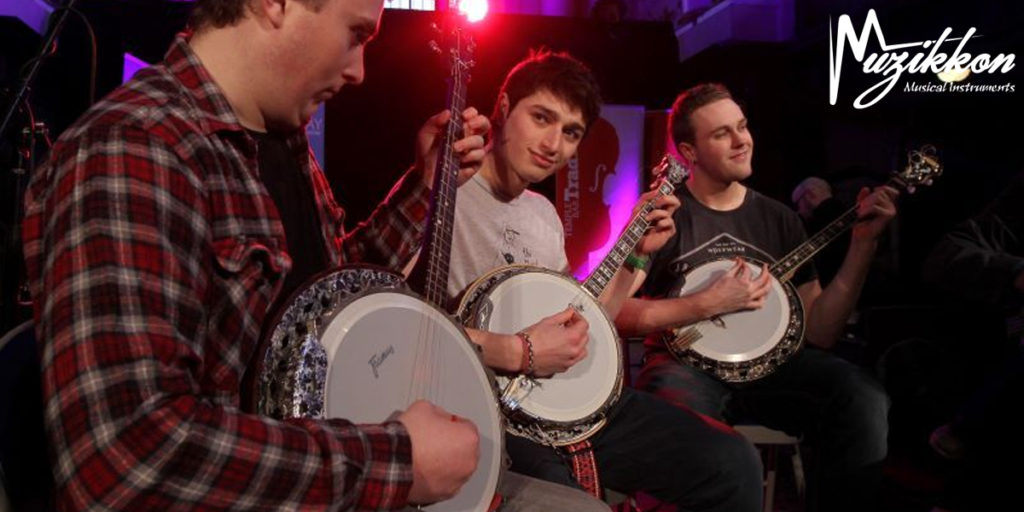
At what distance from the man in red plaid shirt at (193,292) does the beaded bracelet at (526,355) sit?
91cm

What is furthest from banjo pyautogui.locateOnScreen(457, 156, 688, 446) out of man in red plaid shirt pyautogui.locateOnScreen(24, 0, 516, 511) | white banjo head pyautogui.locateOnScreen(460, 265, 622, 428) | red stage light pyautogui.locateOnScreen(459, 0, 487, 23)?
man in red plaid shirt pyautogui.locateOnScreen(24, 0, 516, 511)

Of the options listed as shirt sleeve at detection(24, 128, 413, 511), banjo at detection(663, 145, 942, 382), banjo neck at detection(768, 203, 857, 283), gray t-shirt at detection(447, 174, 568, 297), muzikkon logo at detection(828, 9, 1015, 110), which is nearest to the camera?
shirt sleeve at detection(24, 128, 413, 511)

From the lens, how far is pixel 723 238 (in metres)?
3.40

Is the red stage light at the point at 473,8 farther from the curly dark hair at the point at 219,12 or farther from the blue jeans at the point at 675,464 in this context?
the blue jeans at the point at 675,464

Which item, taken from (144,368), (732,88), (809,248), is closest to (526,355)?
(144,368)

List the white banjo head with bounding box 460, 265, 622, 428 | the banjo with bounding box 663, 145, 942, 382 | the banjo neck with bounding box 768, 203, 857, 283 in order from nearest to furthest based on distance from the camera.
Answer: the white banjo head with bounding box 460, 265, 622, 428 < the banjo with bounding box 663, 145, 942, 382 < the banjo neck with bounding box 768, 203, 857, 283

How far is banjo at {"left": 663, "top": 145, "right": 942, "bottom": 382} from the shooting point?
3107 mm

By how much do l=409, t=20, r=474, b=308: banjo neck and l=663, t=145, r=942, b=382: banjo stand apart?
1.53 m

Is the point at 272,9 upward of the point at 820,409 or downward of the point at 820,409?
upward

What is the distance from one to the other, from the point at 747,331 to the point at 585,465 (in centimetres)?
110

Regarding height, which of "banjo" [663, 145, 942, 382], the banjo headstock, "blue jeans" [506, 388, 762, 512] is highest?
the banjo headstock

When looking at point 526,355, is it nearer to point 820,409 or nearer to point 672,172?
point 672,172

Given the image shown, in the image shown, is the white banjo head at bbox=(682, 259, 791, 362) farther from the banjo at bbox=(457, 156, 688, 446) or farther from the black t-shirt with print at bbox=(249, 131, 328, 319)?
the black t-shirt with print at bbox=(249, 131, 328, 319)

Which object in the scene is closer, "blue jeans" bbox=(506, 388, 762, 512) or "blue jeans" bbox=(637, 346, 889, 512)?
"blue jeans" bbox=(506, 388, 762, 512)
